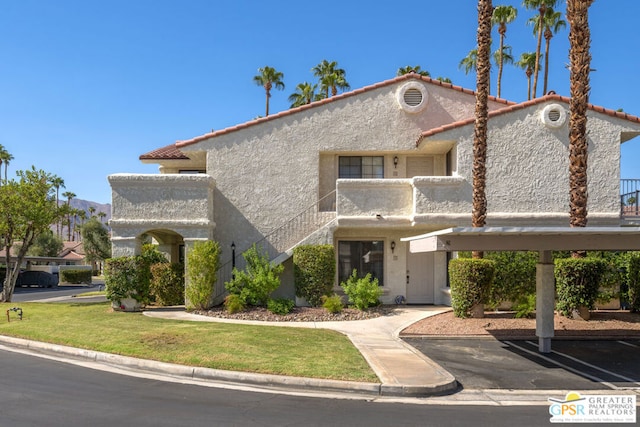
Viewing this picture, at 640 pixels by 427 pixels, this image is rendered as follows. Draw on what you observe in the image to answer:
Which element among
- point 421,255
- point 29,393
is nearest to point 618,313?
point 421,255

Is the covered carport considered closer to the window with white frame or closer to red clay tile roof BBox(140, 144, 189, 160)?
the window with white frame

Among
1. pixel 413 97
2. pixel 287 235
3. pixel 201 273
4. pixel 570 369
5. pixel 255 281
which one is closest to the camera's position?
pixel 570 369

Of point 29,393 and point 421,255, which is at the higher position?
point 421,255

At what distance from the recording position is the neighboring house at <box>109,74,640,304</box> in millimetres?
16391

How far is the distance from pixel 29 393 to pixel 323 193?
12738 millimetres

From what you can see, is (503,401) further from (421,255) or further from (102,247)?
(102,247)

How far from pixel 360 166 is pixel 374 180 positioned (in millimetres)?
2212

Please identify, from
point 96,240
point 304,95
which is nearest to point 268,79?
point 304,95

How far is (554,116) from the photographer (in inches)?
659

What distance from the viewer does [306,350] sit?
394 inches

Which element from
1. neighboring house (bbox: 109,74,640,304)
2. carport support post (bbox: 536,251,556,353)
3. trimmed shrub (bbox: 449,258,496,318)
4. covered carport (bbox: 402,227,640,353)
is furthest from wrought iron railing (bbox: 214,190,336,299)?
carport support post (bbox: 536,251,556,353)

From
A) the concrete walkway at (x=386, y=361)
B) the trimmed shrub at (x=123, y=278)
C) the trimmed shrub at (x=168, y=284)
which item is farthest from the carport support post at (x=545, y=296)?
the trimmed shrub at (x=123, y=278)

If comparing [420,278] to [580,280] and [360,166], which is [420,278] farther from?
[580,280]

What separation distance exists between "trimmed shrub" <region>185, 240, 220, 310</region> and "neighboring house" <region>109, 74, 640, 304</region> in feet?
2.56
